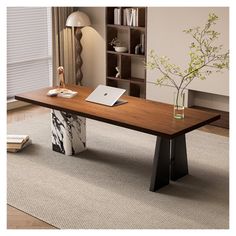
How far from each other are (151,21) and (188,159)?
2.16 metres

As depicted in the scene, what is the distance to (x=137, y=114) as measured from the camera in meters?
4.57

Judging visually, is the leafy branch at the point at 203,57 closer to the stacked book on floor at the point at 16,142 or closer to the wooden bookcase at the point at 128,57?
the wooden bookcase at the point at 128,57

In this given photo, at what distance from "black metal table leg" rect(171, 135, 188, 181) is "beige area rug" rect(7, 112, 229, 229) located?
2.8 inches

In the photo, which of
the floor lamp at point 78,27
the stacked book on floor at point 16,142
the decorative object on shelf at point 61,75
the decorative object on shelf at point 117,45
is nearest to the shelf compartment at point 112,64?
the decorative object on shelf at point 117,45

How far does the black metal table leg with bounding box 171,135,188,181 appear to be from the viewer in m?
4.58

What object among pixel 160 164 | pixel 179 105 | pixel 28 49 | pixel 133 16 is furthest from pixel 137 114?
pixel 28 49

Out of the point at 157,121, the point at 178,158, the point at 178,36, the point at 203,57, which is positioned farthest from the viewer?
the point at 178,36

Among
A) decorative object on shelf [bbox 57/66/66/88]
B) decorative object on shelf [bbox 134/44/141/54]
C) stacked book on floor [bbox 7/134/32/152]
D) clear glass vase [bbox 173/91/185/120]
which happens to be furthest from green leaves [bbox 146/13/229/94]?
stacked book on floor [bbox 7/134/32/152]

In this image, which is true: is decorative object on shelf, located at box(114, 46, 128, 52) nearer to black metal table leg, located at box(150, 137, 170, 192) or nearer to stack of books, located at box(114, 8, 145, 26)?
stack of books, located at box(114, 8, 145, 26)

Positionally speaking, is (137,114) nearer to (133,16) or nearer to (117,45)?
(133,16)

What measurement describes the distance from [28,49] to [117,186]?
3.17 m

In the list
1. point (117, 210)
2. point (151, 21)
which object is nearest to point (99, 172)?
point (117, 210)

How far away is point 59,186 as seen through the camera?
4496mm
